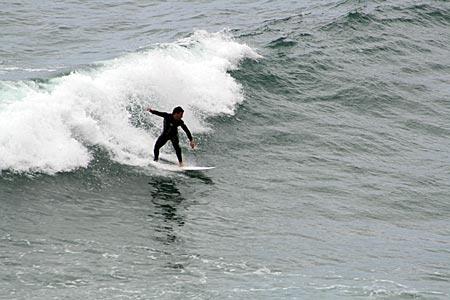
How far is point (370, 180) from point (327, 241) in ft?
14.6

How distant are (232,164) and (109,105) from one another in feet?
10.2

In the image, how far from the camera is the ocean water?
548 inches

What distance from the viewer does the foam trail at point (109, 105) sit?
714 inches

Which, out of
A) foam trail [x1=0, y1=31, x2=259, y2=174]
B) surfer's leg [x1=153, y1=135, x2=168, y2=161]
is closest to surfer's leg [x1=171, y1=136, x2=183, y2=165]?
surfer's leg [x1=153, y1=135, x2=168, y2=161]

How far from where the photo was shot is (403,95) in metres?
27.9

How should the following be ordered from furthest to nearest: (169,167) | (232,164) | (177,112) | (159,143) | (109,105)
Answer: (109,105) → (232,164) → (169,167) → (159,143) → (177,112)

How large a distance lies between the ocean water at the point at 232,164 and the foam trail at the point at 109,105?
0.16ft

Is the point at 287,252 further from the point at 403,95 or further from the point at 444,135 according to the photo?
the point at 403,95

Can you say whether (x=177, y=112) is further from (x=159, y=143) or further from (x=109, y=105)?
(x=109, y=105)

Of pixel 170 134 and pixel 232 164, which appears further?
pixel 232 164

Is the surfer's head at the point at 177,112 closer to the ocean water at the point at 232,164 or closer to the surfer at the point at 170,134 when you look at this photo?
the surfer at the point at 170,134

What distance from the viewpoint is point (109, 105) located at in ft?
68.3

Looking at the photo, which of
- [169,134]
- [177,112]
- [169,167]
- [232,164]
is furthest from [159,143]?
[232,164]

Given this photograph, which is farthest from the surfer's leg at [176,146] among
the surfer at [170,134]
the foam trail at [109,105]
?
the foam trail at [109,105]
